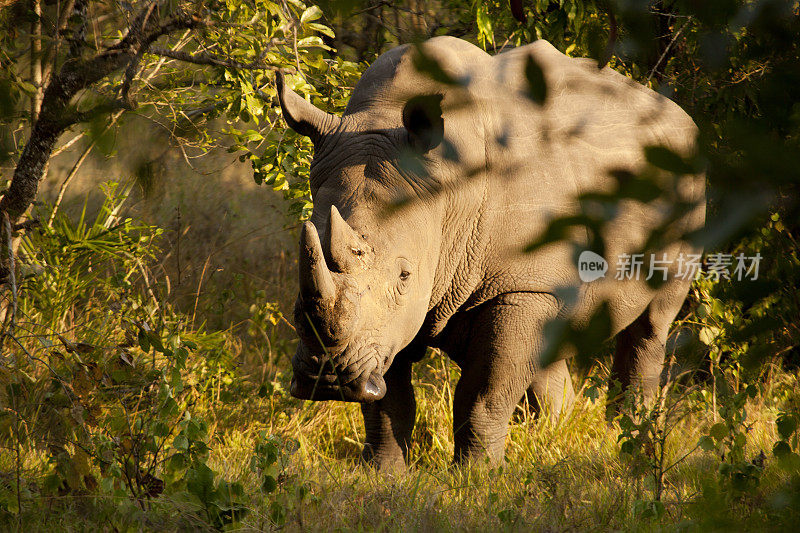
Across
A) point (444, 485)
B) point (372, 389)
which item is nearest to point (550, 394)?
point (444, 485)

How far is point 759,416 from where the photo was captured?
4867 millimetres

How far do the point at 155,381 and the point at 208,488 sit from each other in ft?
3.18

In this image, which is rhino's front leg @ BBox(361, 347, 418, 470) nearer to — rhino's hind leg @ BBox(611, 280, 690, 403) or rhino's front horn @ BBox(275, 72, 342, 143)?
rhino's front horn @ BBox(275, 72, 342, 143)

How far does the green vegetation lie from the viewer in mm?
1122

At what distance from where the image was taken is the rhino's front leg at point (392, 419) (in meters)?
4.59

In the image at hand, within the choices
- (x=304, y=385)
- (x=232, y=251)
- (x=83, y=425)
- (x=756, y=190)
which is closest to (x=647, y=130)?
(x=304, y=385)

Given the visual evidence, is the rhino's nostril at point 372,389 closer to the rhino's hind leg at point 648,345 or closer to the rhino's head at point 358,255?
the rhino's head at point 358,255

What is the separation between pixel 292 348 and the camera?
698cm

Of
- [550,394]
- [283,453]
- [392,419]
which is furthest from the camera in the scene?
[550,394]

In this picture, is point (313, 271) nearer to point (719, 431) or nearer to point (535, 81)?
point (719, 431)

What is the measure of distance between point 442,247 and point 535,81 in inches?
121

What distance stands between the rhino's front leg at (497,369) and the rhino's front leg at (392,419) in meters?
0.35

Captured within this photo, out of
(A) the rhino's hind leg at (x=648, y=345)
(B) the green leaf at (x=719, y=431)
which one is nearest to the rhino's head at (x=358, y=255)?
(B) the green leaf at (x=719, y=431)

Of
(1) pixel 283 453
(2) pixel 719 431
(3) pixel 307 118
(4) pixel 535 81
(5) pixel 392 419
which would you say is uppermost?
(4) pixel 535 81
